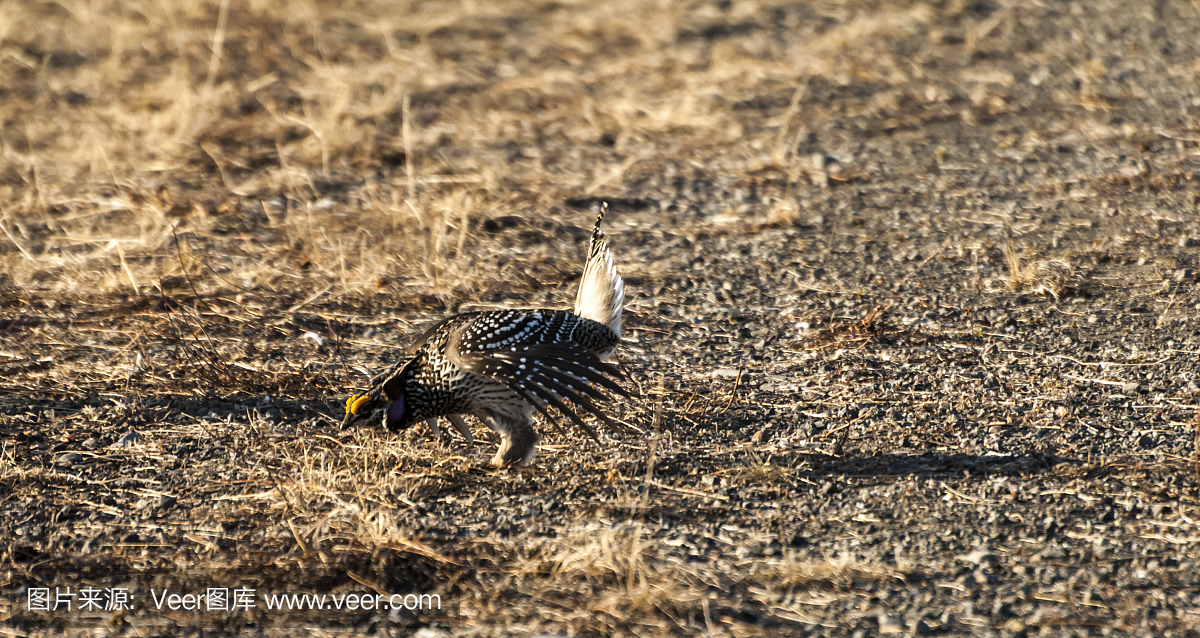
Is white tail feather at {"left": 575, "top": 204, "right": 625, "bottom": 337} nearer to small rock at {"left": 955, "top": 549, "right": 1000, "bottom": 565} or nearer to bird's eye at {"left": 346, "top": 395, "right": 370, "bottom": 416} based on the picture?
bird's eye at {"left": 346, "top": 395, "right": 370, "bottom": 416}

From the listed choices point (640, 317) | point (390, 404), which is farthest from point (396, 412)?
point (640, 317)

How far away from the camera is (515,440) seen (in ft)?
15.0

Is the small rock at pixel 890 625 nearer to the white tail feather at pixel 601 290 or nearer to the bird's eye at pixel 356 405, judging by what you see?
the white tail feather at pixel 601 290

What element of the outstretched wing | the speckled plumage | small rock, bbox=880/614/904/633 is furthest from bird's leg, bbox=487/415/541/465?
small rock, bbox=880/614/904/633

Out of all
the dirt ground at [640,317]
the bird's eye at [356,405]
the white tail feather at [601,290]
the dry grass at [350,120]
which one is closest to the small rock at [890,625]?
the dirt ground at [640,317]

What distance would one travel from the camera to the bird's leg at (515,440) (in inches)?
179

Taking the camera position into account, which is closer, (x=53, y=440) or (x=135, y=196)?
(x=53, y=440)

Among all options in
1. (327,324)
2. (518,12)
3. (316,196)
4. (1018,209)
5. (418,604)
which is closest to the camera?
(418,604)

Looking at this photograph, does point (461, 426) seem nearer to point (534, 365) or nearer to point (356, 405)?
point (356, 405)

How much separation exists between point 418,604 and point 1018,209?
4.82m

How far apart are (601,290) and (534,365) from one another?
0.88 metres

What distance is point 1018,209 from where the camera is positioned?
7133 mm

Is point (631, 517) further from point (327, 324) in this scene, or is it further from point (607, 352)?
point (327, 324)

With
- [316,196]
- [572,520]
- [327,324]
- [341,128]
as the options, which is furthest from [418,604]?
[341,128]
